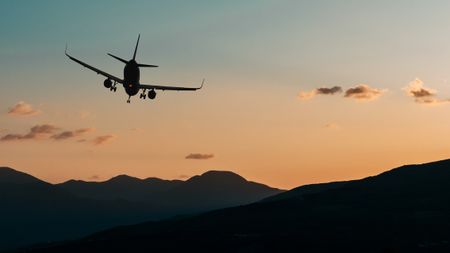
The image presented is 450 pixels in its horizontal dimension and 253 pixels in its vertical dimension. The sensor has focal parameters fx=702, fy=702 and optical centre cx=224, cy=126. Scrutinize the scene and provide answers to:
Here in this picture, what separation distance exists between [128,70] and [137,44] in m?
4.84

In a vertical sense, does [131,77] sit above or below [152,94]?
above

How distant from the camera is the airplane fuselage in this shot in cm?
12150

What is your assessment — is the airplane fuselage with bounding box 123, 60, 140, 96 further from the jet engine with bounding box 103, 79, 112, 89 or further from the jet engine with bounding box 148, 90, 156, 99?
the jet engine with bounding box 103, 79, 112, 89

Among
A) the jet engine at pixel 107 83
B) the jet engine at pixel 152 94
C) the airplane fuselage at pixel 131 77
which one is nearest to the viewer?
the jet engine at pixel 107 83

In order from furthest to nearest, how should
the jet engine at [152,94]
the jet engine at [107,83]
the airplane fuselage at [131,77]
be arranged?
the jet engine at [152,94]
the airplane fuselage at [131,77]
the jet engine at [107,83]

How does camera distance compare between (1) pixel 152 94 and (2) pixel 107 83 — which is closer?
(2) pixel 107 83

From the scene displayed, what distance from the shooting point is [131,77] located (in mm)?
122750

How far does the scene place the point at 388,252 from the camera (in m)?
161

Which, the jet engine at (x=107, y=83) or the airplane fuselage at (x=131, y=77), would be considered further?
the airplane fuselage at (x=131, y=77)

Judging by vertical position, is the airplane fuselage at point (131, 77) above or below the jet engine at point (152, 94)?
above

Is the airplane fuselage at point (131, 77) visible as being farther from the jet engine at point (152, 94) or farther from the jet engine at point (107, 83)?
the jet engine at point (107, 83)

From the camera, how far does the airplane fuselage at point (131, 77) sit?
121500 millimetres

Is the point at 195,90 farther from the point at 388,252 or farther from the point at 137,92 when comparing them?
the point at 388,252

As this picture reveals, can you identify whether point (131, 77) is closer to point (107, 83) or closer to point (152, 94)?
point (152, 94)
